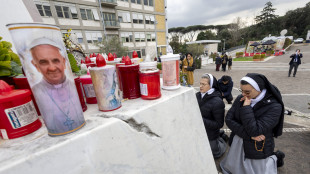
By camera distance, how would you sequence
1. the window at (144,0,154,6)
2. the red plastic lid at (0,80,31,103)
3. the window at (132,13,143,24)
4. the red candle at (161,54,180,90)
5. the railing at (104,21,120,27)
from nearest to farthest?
1. the red plastic lid at (0,80,31,103)
2. the red candle at (161,54,180,90)
3. the railing at (104,21,120,27)
4. the window at (132,13,143,24)
5. the window at (144,0,154,6)

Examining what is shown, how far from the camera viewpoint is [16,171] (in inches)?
26.2

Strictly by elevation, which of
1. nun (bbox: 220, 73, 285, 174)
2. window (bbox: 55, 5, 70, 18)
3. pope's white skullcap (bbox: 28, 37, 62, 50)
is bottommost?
nun (bbox: 220, 73, 285, 174)

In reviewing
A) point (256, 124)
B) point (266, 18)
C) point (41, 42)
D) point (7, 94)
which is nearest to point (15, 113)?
point (7, 94)

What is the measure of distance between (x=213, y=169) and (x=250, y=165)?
2.49 feet

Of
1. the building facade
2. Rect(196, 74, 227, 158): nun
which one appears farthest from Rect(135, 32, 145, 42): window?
Rect(196, 74, 227, 158): nun

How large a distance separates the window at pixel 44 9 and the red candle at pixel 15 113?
62.5 feet

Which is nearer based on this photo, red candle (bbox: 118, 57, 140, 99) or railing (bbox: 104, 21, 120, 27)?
red candle (bbox: 118, 57, 140, 99)

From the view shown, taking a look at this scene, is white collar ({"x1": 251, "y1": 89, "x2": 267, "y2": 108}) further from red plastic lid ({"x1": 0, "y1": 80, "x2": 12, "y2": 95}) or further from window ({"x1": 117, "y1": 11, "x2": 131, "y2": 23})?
window ({"x1": 117, "y1": 11, "x2": 131, "y2": 23})

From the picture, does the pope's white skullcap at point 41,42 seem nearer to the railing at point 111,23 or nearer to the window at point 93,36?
the window at point 93,36

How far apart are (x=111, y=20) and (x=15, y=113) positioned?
21.6 metres

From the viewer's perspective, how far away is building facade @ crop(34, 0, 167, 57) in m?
15.1

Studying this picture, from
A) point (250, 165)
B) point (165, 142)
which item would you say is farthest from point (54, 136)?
point (250, 165)

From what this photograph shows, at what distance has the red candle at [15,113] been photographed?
772 mm

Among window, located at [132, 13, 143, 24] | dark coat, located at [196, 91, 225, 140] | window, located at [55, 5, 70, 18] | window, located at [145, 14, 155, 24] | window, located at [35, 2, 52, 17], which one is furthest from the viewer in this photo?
window, located at [145, 14, 155, 24]
